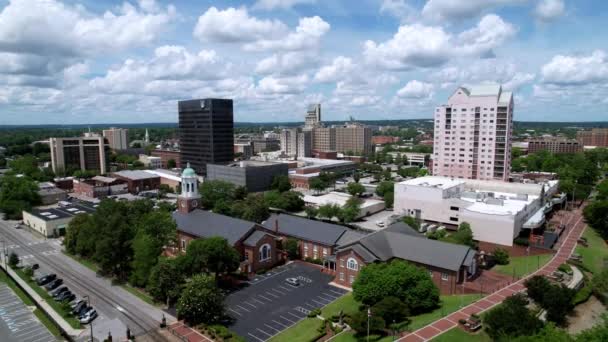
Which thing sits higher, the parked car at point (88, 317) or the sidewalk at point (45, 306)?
the parked car at point (88, 317)

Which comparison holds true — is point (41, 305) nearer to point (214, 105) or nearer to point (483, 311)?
point (483, 311)

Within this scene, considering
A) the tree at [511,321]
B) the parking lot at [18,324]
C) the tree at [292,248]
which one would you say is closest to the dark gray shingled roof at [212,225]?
the tree at [292,248]

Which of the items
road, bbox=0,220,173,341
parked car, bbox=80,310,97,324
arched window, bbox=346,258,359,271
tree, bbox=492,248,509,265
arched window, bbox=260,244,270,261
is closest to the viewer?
road, bbox=0,220,173,341

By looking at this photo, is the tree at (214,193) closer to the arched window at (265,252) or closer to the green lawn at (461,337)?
the arched window at (265,252)

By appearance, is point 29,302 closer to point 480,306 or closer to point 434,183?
point 480,306

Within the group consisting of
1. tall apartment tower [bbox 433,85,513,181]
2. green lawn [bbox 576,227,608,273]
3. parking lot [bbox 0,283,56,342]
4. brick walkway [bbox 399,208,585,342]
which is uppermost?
tall apartment tower [bbox 433,85,513,181]

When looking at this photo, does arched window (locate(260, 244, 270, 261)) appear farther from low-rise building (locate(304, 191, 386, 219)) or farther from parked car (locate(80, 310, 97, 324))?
low-rise building (locate(304, 191, 386, 219))

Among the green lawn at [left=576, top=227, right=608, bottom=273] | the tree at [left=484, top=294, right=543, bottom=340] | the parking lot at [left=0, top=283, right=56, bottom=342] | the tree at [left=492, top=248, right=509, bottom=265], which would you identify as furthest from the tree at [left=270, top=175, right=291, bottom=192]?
the tree at [left=484, top=294, right=543, bottom=340]

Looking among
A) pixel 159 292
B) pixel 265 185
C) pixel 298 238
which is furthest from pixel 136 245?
pixel 265 185
